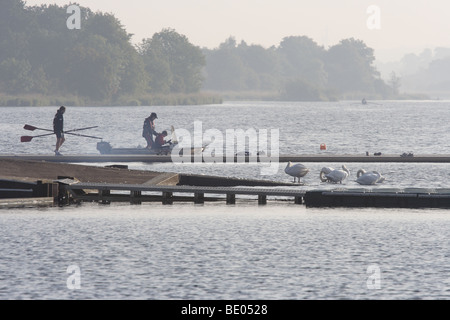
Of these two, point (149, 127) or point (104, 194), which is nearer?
point (104, 194)

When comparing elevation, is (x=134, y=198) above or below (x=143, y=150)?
below

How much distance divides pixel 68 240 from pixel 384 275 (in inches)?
350

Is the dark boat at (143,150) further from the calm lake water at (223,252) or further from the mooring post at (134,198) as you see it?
the calm lake water at (223,252)

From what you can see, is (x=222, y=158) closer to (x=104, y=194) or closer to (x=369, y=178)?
(x=369, y=178)

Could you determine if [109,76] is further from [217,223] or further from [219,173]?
[217,223]

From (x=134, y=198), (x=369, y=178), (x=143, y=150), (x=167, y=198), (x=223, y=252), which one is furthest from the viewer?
(x=143, y=150)

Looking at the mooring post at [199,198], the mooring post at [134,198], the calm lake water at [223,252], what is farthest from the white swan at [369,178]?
the mooring post at [134,198]

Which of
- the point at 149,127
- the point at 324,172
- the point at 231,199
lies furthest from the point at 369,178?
the point at 149,127

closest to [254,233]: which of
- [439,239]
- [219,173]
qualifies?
[439,239]

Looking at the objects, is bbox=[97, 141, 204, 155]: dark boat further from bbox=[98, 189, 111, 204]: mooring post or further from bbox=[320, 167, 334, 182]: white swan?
bbox=[98, 189, 111, 204]: mooring post

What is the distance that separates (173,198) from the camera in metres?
34.4

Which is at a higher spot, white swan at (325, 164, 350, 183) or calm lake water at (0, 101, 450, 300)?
white swan at (325, 164, 350, 183)

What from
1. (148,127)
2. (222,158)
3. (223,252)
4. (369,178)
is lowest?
(223,252)

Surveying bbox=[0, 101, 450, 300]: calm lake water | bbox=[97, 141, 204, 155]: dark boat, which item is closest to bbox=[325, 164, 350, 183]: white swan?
bbox=[0, 101, 450, 300]: calm lake water
